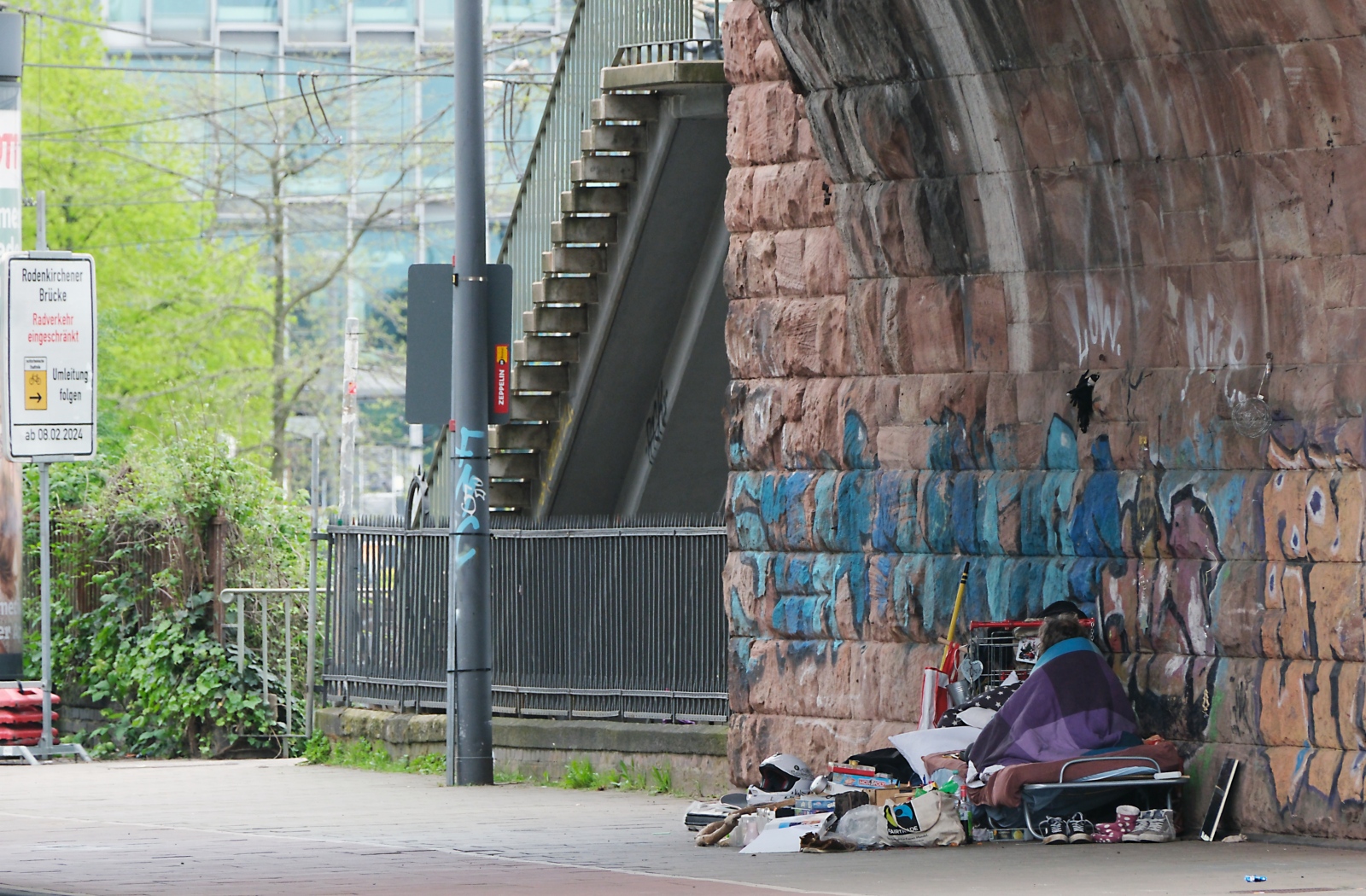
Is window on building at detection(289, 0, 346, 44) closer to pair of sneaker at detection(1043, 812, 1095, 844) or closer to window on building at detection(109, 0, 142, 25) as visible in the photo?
window on building at detection(109, 0, 142, 25)

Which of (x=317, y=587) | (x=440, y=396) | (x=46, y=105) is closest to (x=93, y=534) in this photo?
(x=317, y=587)

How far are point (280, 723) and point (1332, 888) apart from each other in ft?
38.6

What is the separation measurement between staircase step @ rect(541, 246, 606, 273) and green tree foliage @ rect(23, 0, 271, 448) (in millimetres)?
17366

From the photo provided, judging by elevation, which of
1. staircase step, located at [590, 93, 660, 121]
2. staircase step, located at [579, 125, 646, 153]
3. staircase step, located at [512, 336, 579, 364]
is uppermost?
staircase step, located at [590, 93, 660, 121]

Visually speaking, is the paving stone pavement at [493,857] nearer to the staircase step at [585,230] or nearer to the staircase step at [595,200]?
the staircase step at [585,230]

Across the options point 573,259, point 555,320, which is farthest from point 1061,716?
point 555,320

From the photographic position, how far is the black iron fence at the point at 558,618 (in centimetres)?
1421

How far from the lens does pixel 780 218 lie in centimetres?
1284

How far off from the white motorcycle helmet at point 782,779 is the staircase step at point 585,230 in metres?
5.55

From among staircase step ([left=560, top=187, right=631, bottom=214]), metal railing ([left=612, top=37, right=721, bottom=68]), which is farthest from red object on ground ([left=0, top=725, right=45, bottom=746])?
metal railing ([left=612, top=37, right=721, bottom=68])

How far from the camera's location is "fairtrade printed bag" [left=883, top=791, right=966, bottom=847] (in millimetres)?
10203

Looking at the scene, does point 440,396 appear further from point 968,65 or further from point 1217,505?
point 1217,505

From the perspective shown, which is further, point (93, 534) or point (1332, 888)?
point (93, 534)

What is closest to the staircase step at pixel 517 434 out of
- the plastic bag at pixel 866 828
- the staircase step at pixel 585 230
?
the staircase step at pixel 585 230
